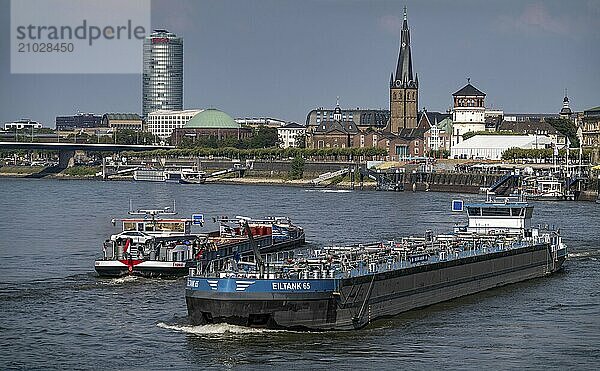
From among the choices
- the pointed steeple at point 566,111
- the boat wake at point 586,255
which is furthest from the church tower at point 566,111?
the boat wake at point 586,255

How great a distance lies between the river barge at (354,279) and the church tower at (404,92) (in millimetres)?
141366

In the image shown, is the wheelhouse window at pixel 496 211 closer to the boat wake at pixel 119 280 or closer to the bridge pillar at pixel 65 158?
the boat wake at pixel 119 280

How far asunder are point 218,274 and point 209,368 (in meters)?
3.48

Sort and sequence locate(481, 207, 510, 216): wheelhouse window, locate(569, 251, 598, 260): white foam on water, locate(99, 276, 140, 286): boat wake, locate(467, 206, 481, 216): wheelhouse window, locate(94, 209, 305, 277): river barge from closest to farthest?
locate(99, 276, 140, 286): boat wake < locate(94, 209, 305, 277): river barge < locate(467, 206, 481, 216): wheelhouse window < locate(481, 207, 510, 216): wheelhouse window < locate(569, 251, 598, 260): white foam on water

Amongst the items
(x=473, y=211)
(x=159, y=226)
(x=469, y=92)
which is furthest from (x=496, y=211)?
(x=469, y=92)

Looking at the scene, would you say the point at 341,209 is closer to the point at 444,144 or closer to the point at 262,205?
the point at 262,205

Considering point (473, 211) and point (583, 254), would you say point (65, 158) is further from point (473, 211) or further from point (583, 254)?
point (473, 211)

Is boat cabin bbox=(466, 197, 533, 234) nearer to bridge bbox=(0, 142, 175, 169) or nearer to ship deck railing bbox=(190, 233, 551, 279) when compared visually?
ship deck railing bbox=(190, 233, 551, 279)

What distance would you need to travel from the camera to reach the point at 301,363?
28750 millimetres

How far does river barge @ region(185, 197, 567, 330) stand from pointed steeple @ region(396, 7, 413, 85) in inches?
5548

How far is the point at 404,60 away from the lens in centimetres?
18700

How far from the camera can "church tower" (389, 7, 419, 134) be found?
18612cm

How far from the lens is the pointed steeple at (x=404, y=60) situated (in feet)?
608

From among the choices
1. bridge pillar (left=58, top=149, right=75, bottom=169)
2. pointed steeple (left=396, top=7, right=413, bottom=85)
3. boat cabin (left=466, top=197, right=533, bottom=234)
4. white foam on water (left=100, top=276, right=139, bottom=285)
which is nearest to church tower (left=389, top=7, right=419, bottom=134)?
pointed steeple (left=396, top=7, right=413, bottom=85)
